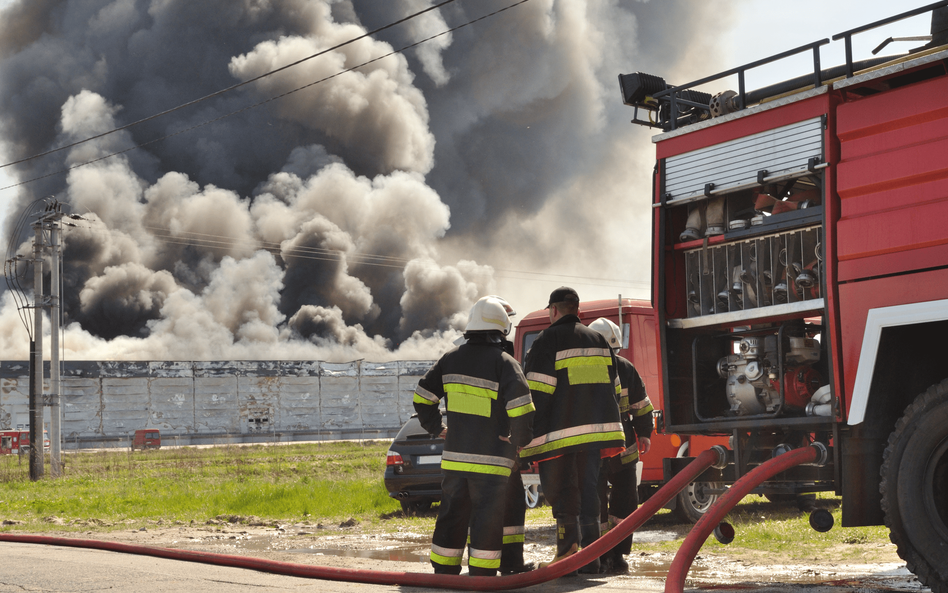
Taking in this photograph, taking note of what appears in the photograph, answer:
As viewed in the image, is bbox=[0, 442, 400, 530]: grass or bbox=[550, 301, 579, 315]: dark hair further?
bbox=[0, 442, 400, 530]: grass

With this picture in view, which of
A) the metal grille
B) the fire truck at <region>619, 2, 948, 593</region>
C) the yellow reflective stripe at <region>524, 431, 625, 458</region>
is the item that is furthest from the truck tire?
the yellow reflective stripe at <region>524, 431, 625, 458</region>

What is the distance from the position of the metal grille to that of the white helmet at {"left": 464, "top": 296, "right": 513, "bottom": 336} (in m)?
1.22

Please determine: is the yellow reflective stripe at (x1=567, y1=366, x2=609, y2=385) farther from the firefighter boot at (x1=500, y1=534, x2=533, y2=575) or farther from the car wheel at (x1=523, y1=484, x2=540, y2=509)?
the car wheel at (x1=523, y1=484, x2=540, y2=509)

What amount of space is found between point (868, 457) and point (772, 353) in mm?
910

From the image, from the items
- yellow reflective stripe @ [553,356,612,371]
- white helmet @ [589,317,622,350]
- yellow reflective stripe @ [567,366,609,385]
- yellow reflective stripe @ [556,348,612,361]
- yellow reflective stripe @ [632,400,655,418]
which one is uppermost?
white helmet @ [589,317,622,350]

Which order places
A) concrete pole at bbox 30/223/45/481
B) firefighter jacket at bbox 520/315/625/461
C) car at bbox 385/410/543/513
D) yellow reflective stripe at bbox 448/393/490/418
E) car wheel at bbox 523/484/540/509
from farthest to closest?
concrete pole at bbox 30/223/45/481
car at bbox 385/410/543/513
car wheel at bbox 523/484/540/509
firefighter jacket at bbox 520/315/625/461
yellow reflective stripe at bbox 448/393/490/418

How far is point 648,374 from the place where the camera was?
9.38 meters

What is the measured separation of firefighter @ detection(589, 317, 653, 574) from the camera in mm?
6188

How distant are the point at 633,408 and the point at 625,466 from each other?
0.46m

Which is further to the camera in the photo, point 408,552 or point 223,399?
point 223,399

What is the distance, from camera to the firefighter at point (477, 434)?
220 inches

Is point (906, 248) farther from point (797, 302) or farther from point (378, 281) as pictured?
point (378, 281)

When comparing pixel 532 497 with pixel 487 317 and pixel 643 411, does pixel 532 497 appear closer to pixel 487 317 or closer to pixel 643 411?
pixel 643 411

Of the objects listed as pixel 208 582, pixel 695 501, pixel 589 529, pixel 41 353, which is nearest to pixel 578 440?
pixel 589 529
